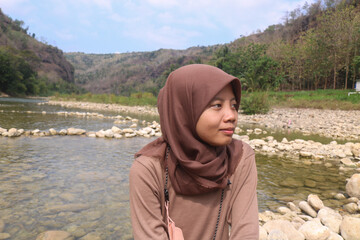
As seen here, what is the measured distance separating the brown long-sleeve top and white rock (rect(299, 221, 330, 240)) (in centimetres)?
115

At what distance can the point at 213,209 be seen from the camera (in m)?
0.97

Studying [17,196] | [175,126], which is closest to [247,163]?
[175,126]

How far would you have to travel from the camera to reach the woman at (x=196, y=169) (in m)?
0.86

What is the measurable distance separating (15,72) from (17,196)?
38320mm

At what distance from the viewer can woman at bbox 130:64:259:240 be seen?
2.83ft

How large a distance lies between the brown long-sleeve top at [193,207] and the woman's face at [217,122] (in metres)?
0.18

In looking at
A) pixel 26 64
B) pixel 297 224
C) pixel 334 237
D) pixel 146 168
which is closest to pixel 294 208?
pixel 297 224

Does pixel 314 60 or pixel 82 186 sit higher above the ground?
pixel 314 60

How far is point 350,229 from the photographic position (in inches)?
71.2

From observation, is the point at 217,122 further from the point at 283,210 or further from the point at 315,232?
the point at 283,210

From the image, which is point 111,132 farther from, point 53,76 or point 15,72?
point 53,76

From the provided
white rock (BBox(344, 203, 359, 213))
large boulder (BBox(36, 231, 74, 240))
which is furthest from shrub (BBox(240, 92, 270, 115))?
large boulder (BBox(36, 231, 74, 240))

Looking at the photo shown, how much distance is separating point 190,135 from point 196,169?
0.40 feet

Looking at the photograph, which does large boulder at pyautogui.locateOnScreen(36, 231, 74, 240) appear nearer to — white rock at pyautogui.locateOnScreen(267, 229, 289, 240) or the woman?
the woman
